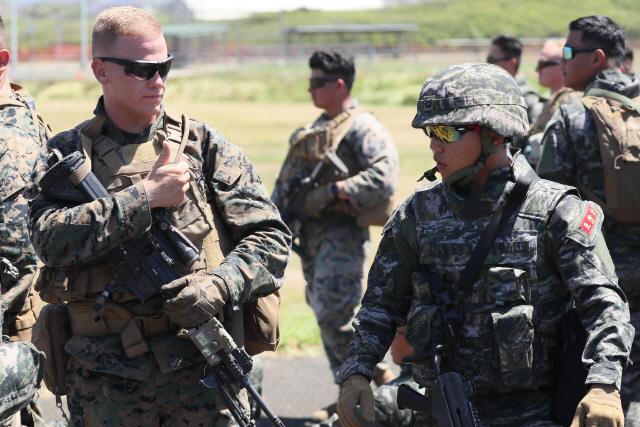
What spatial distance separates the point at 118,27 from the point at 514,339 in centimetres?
188

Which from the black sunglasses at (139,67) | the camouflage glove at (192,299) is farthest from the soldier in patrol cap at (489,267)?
the black sunglasses at (139,67)

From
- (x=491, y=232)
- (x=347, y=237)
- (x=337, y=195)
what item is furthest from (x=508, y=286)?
(x=347, y=237)

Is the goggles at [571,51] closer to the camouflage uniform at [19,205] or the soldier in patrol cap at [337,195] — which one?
the soldier in patrol cap at [337,195]

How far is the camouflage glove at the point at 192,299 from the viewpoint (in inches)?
165

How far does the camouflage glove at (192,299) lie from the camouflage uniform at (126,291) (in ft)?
0.20

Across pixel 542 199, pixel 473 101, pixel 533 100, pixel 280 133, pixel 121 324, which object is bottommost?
pixel 280 133

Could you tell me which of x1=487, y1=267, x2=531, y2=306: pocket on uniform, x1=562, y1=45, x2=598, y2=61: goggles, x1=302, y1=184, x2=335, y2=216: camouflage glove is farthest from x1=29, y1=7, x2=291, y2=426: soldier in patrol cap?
x1=302, y1=184, x2=335, y2=216: camouflage glove

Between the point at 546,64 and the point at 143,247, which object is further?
the point at 546,64

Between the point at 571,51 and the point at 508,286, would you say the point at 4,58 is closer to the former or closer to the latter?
the point at 508,286

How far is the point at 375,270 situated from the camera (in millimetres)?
4234

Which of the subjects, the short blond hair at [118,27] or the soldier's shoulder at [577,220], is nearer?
the soldier's shoulder at [577,220]

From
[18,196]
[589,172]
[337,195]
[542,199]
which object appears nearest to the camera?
[542,199]

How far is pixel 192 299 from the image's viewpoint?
13.8 feet

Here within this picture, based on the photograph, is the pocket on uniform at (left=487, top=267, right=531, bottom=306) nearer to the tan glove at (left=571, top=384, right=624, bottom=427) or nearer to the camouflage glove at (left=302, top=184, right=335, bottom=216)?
the tan glove at (left=571, top=384, right=624, bottom=427)
